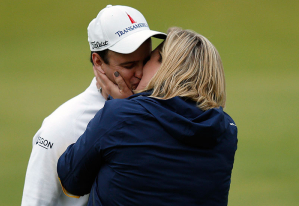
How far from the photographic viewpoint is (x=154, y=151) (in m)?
1.38

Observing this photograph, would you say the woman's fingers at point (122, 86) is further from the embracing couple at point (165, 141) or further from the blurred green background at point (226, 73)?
the blurred green background at point (226, 73)

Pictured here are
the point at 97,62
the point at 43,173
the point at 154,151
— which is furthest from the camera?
the point at 97,62

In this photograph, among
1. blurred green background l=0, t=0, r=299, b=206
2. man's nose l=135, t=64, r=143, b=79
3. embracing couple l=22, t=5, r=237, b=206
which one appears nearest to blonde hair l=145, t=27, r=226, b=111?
embracing couple l=22, t=5, r=237, b=206

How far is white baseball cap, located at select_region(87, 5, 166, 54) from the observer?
1.85m

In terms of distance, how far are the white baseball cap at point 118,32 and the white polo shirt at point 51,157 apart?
0.36 m

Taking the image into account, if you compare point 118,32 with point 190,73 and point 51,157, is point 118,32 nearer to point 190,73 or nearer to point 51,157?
point 190,73

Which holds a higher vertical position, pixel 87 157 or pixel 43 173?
pixel 87 157

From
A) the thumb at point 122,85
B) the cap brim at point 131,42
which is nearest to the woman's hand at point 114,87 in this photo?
the thumb at point 122,85

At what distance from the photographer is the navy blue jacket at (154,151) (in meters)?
1.38

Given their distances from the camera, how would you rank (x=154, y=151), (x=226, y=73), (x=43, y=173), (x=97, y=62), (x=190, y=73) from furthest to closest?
1. (x=226, y=73)
2. (x=97, y=62)
3. (x=43, y=173)
4. (x=190, y=73)
5. (x=154, y=151)

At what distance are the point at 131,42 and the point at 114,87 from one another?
249mm

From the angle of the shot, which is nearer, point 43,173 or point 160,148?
point 160,148

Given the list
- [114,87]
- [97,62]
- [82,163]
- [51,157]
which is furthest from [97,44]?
[82,163]

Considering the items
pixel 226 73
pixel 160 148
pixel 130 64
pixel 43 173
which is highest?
pixel 130 64
